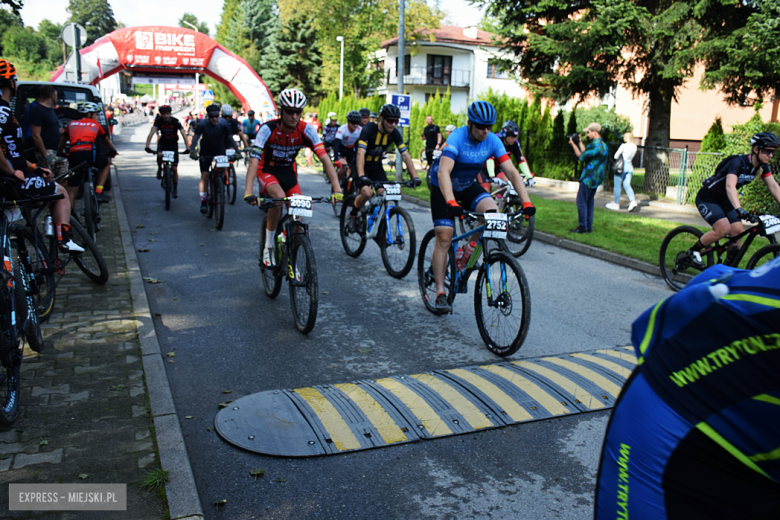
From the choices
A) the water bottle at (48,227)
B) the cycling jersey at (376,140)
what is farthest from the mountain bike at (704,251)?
the water bottle at (48,227)

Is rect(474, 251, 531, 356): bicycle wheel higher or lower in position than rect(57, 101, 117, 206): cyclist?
lower

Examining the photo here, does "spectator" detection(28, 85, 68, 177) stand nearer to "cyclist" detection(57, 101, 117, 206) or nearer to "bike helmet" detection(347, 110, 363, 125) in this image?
"cyclist" detection(57, 101, 117, 206)

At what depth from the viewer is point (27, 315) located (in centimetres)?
463

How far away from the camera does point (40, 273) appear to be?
5645 mm

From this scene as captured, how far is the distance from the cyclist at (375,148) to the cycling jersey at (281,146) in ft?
5.29

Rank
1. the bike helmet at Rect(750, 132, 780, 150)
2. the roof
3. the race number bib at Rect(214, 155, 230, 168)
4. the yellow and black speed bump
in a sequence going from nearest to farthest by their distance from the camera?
the yellow and black speed bump < the bike helmet at Rect(750, 132, 780, 150) < the race number bib at Rect(214, 155, 230, 168) < the roof

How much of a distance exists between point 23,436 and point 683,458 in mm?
3629

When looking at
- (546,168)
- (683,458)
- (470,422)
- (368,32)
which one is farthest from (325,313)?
(368,32)

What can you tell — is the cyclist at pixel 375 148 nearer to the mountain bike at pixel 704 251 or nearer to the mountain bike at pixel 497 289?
the mountain bike at pixel 497 289

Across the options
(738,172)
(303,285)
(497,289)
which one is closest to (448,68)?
(738,172)

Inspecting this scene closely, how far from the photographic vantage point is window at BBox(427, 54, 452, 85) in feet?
212

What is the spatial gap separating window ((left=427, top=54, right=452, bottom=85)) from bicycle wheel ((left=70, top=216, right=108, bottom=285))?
6063 cm

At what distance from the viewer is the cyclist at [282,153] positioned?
6695mm

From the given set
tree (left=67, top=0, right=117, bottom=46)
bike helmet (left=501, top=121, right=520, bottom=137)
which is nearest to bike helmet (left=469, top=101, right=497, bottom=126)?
bike helmet (left=501, top=121, right=520, bottom=137)
